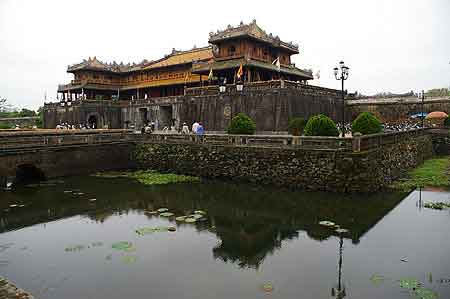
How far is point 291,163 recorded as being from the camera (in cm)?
1906

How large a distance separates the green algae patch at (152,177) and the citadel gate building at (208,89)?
385 inches

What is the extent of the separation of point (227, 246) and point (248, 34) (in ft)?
85.9

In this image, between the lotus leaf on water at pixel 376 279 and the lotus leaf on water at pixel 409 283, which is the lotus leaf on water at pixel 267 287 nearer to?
the lotus leaf on water at pixel 376 279

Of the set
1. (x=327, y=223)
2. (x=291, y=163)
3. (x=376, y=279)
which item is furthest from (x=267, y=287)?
(x=291, y=163)

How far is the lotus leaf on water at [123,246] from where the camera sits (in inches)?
437

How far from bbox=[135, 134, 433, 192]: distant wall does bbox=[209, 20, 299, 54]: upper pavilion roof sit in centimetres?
1477

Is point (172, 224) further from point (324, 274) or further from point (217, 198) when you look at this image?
point (324, 274)

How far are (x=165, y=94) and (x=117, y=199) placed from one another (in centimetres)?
3218

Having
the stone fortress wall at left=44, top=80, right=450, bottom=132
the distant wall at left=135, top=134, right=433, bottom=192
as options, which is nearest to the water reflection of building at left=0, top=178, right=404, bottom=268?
the distant wall at left=135, top=134, right=433, bottom=192

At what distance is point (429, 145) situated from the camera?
101 feet

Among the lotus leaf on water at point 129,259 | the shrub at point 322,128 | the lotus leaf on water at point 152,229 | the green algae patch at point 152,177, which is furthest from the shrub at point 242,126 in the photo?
the lotus leaf on water at point 129,259

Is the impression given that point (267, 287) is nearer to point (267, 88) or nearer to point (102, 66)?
point (267, 88)

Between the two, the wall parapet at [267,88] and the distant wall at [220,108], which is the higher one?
the wall parapet at [267,88]

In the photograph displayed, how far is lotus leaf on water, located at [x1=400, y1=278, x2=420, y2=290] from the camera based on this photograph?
8.35 m
